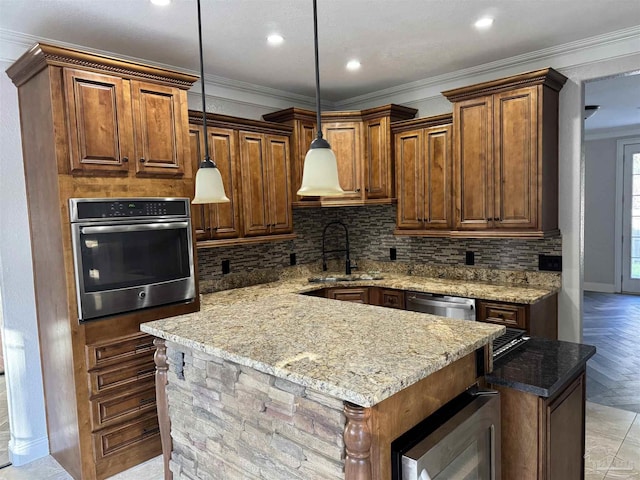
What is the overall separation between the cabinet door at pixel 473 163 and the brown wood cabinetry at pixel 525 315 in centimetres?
65

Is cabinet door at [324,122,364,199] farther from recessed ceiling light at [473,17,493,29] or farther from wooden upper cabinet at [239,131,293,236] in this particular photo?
recessed ceiling light at [473,17,493,29]

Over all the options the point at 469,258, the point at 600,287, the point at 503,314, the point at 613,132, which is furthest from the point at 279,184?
the point at 600,287

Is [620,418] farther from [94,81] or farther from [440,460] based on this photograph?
[94,81]

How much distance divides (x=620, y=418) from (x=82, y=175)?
13.1 ft

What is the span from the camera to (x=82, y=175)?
2.59 m

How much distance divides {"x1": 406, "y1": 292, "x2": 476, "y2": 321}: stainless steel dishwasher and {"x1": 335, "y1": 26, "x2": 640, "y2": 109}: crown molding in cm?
188

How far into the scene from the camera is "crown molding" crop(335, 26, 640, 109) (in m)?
3.19

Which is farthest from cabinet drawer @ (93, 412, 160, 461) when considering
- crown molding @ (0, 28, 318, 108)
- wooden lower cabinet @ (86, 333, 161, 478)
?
crown molding @ (0, 28, 318, 108)

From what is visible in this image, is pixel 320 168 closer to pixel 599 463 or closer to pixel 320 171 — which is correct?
pixel 320 171

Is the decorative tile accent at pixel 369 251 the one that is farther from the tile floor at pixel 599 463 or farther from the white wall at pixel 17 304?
the white wall at pixel 17 304

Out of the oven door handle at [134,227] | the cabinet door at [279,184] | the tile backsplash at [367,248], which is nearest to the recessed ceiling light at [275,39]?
the cabinet door at [279,184]

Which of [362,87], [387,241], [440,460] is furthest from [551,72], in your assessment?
[440,460]

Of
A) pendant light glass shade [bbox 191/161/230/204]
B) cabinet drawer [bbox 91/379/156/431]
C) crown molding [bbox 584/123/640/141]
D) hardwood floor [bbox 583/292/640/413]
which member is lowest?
hardwood floor [bbox 583/292/640/413]

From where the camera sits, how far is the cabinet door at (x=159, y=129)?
9.24 ft
